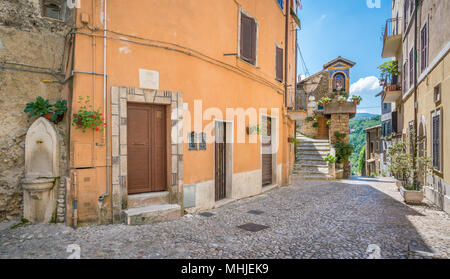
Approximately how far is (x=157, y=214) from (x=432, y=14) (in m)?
9.23

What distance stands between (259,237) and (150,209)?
2.23m

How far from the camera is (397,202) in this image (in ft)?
25.7

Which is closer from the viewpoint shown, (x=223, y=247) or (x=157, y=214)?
(x=223, y=247)

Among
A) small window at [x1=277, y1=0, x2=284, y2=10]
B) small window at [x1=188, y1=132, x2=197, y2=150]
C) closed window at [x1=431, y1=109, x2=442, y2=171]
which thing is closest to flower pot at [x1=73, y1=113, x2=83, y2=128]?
small window at [x1=188, y1=132, x2=197, y2=150]

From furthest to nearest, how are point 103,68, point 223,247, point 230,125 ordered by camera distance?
point 230,125, point 103,68, point 223,247

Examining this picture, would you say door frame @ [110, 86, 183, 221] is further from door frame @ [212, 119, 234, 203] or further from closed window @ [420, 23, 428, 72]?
A: closed window @ [420, 23, 428, 72]

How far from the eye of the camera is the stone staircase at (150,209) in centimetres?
501

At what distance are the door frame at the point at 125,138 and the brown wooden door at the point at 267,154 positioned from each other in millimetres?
4367

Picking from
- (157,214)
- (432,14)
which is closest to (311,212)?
(157,214)

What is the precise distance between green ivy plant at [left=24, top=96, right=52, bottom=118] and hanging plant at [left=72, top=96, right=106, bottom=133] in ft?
2.43

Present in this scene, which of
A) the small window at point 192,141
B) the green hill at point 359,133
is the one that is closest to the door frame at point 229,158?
the small window at point 192,141

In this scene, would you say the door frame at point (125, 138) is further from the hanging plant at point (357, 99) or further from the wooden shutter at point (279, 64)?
the hanging plant at point (357, 99)
